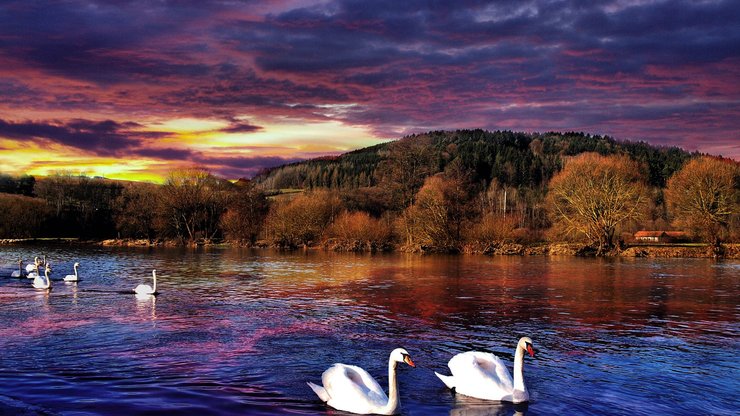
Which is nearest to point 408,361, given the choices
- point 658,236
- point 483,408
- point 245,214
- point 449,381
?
point 483,408

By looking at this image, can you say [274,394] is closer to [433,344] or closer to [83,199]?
[433,344]

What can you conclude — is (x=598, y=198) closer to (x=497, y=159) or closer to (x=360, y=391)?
(x=360, y=391)

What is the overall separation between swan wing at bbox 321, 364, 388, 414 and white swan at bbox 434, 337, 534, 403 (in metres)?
1.78

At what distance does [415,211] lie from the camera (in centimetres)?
6494

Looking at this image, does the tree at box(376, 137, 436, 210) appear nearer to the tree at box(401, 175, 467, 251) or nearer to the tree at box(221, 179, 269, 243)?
the tree at box(401, 175, 467, 251)

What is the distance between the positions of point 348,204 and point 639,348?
2846 inches

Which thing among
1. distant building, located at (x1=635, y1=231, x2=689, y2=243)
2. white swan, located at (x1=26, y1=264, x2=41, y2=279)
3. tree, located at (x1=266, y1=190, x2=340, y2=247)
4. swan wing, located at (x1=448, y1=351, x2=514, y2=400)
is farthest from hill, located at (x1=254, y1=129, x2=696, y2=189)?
swan wing, located at (x1=448, y1=351, x2=514, y2=400)

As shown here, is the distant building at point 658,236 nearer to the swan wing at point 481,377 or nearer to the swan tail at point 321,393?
the swan wing at point 481,377

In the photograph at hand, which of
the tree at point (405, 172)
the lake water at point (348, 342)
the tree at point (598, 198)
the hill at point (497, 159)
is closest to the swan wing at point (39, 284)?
the lake water at point (348, 342)

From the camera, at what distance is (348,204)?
86.7 m

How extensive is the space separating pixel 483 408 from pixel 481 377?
1.86 ft

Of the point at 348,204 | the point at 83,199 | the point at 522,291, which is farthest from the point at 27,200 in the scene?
the point at 522,291

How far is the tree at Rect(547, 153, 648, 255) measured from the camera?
187 ft

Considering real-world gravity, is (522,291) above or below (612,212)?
below
